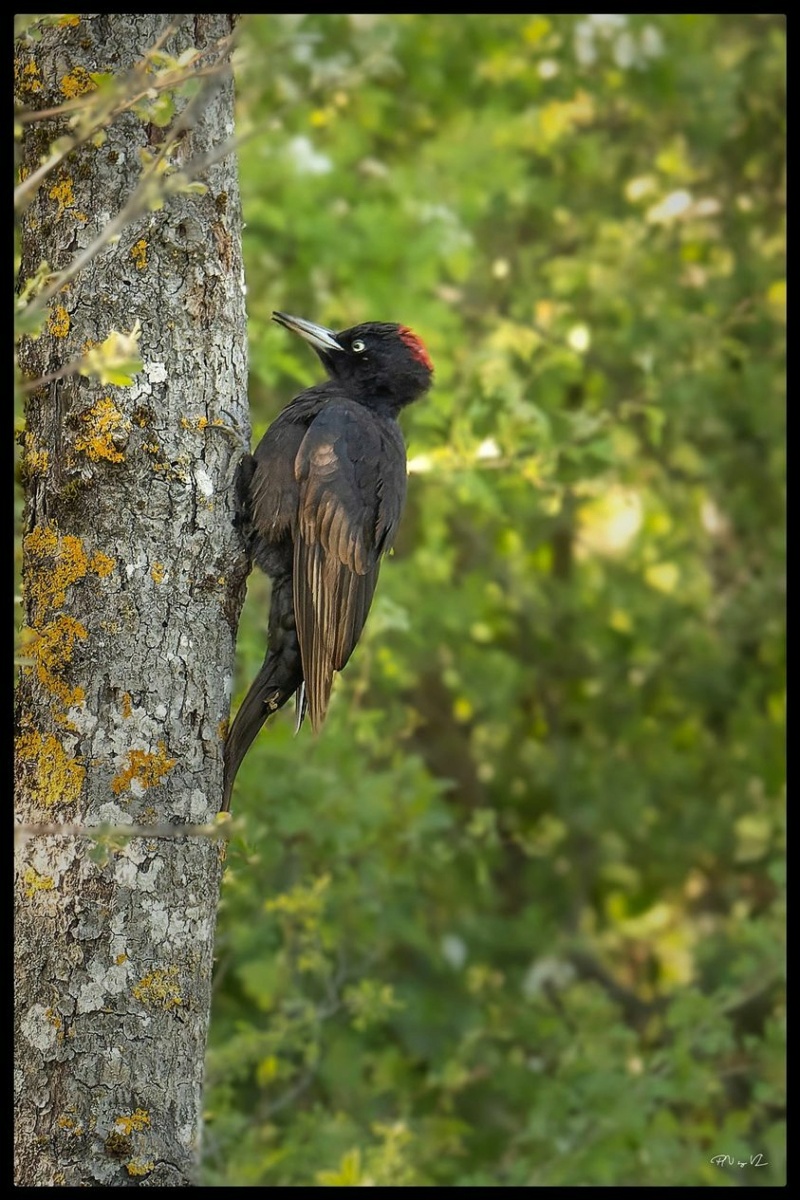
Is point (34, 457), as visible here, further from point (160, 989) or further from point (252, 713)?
point (160, 989)

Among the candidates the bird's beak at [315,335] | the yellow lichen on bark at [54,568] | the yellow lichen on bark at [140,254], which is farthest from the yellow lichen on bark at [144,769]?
the bird's beak at [315,335]

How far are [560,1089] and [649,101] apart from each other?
4715 millimetres

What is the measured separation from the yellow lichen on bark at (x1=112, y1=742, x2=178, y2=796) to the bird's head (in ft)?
5.19

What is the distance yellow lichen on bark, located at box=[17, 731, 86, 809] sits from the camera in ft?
8.55

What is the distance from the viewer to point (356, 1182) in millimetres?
3732

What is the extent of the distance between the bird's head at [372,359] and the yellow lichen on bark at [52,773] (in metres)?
1.65

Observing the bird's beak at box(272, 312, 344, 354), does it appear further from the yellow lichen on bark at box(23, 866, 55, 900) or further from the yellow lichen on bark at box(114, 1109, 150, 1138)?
the yellow lichen on bark at box(114, 1109, 150, 1138)

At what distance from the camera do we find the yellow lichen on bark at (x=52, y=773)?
261 cm

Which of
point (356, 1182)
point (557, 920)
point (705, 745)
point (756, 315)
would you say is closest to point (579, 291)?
point (756, 315)

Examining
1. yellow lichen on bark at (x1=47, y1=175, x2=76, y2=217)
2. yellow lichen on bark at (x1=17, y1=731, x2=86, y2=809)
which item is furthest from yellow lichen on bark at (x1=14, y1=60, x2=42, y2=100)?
yellow lichen on bark at (x1=17, y1=731, x2=86, y2=809)

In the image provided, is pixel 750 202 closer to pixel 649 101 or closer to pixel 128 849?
pixel 649 101

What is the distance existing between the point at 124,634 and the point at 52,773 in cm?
30
